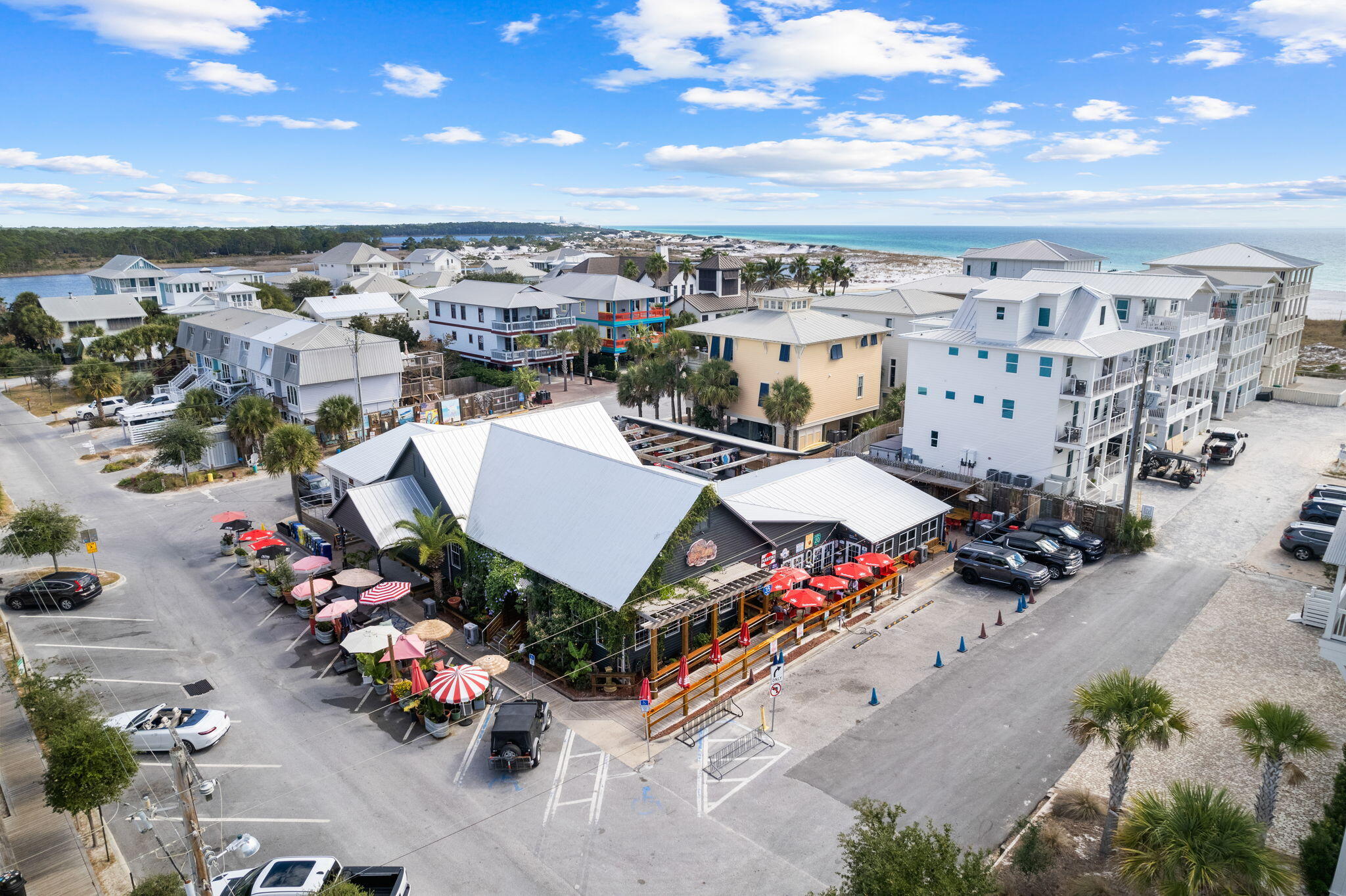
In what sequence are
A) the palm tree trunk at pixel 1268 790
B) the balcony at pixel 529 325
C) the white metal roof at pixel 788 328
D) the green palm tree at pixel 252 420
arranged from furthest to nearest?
1. the balcony at pixel 529 325
2. the white metal roof at pixel 788 328
3. the green palm tree at pixel 252 420
4. the palm tree trunk at pixel 1268 790

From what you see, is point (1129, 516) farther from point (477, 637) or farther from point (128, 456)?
point (128, 456)

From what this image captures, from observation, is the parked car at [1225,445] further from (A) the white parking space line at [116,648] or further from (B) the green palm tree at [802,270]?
(B) the green palm tree at [802,270]

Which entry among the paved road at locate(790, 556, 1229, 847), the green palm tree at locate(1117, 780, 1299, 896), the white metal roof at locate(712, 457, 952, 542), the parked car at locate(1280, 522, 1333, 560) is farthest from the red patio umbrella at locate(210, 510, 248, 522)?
the parked car at locate(1280, 522, 1333, 560)

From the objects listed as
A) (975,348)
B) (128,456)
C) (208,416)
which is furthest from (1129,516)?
(128,456)

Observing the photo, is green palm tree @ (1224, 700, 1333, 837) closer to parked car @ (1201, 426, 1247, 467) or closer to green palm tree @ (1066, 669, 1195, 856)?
green palm tree @ (1066, 669, 1195, 856)

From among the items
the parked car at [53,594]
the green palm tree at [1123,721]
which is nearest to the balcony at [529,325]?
the parked car at [53,594]
